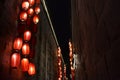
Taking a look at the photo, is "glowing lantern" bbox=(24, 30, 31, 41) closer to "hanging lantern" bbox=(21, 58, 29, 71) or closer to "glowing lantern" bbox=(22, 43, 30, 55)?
"glowing lantern" bbox=(22, 43, 30, 55)

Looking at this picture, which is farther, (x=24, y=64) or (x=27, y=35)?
(x=27, y=35)

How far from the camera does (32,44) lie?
11094mm

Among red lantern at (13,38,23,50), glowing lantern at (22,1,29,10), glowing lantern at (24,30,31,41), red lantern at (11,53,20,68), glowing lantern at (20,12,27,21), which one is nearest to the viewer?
red lantern at (11,53,20,68)

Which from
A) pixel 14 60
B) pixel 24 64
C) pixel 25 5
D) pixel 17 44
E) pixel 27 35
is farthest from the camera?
pixel 25 5

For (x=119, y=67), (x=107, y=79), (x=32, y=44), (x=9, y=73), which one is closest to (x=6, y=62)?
(x=9, y=73)

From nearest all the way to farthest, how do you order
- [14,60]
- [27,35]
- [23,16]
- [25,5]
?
1. [14,60]
2. [23,16]
3. [27,35]
4. [25,5]

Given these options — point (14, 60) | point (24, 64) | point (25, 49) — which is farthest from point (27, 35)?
point (14, 60)

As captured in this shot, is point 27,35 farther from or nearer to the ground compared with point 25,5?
nearer to the ground

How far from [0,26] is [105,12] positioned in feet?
21.9

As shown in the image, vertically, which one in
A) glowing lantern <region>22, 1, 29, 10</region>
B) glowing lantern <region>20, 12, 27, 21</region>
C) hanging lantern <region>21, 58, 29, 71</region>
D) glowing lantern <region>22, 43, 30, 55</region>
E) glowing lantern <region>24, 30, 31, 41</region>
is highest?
glowing lantern <region>22, 1, 29, 10</region>

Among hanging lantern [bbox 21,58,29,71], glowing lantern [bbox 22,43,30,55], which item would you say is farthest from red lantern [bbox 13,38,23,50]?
hanging lantern [bbox 21,58,29,71]

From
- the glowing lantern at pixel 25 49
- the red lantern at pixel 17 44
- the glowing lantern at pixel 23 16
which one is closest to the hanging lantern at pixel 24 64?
the glowing lantern at pixel 25 49

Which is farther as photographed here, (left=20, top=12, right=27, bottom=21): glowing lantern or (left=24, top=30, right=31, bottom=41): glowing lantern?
(left=24, top=30, right=31, bottom=41): glowing lantern

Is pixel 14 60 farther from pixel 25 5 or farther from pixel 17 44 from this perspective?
pixel 25 5
